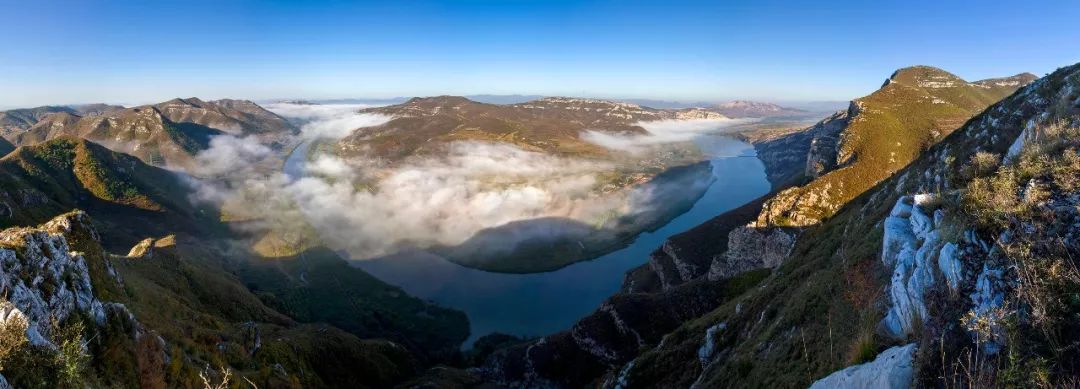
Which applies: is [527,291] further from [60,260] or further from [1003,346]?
[1003,346]

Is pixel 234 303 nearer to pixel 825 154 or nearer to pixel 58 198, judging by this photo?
pixel 58 198

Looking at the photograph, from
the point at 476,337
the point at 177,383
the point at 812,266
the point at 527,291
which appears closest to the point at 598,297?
the point at 527,291

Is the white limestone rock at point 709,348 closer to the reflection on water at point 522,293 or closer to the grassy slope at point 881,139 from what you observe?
the grassy slope at point 881,139

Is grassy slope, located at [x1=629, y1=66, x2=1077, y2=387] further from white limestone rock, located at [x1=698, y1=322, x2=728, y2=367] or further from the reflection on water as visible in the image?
the reflection on water

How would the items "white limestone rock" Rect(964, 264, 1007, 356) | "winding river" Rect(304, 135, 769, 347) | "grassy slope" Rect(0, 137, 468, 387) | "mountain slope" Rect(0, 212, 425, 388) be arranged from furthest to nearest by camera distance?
"winding river" Rect(304, 135, 769, 347)
"grassy slope" Rect(0, 137, 468, 387)
"mountain slope" Rect(0, 212, 425, 388)
"white limestone rock" Rect(964, 264, 1007, 356)

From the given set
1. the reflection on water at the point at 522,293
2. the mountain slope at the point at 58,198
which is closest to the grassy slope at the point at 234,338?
the reflection on water at the point at 522,293

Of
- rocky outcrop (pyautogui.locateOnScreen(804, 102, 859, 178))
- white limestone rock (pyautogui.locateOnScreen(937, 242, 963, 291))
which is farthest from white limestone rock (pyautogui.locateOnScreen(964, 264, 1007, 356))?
rocky outcrop (pyautogui.locateOnScreen(804, 102, 859, 178))

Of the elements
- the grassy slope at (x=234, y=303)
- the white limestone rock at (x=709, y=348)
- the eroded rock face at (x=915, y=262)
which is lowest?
the grassy slope at (x=234, y=303)
